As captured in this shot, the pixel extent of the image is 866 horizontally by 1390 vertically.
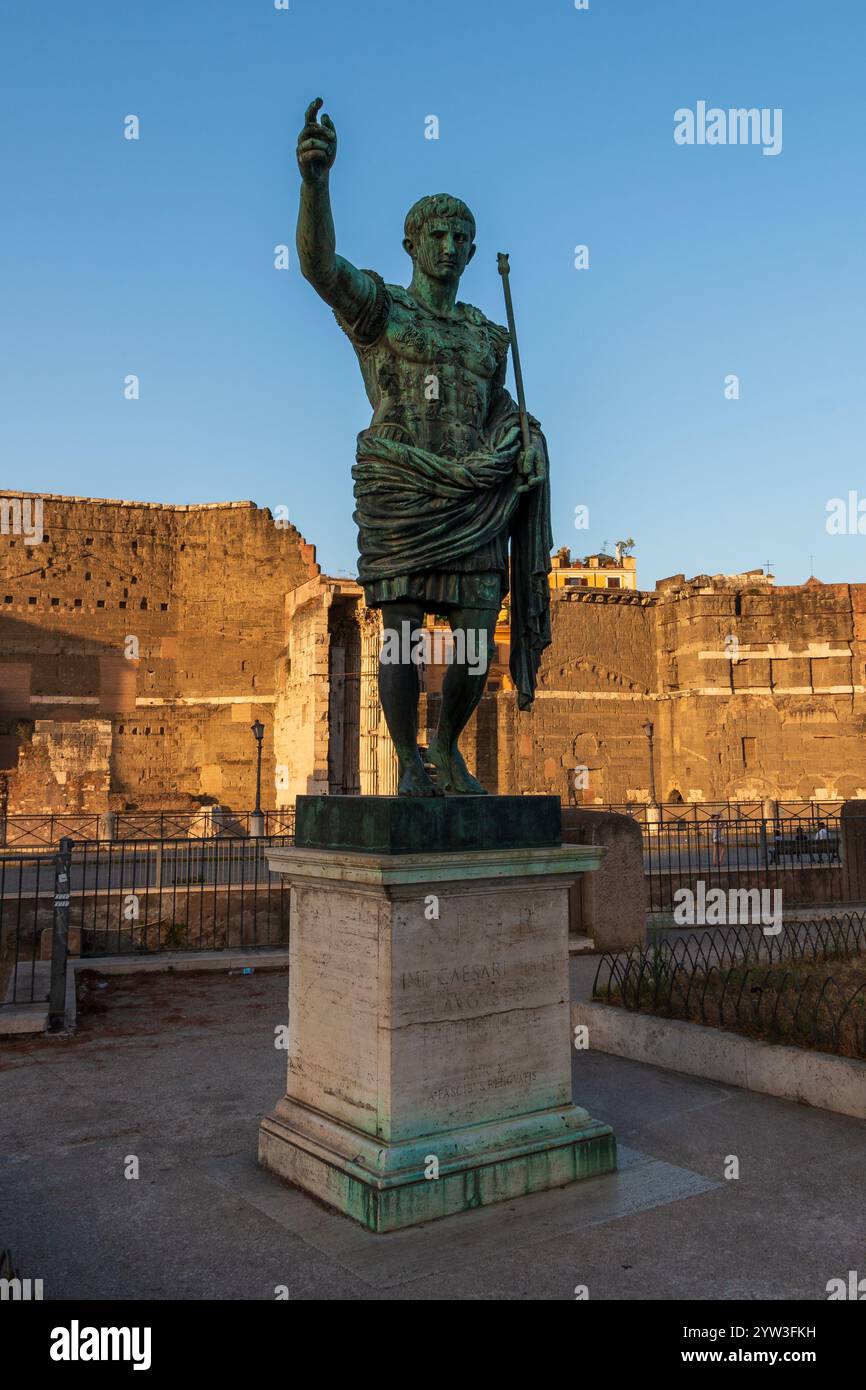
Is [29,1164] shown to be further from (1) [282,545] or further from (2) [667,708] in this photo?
(2) [667,708]

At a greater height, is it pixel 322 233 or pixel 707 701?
pixel 707 701

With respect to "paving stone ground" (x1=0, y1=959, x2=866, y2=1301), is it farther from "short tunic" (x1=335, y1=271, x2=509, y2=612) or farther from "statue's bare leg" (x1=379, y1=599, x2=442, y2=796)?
"short tunic" (x1=335, y1=271, x2=509, y2=612)

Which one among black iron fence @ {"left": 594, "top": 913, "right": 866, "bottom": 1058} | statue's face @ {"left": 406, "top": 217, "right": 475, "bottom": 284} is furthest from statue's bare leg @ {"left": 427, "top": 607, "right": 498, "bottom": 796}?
Answer: black iron fence @ {"left": 594, "top": 913, "right": 866, "bottom": 1058}

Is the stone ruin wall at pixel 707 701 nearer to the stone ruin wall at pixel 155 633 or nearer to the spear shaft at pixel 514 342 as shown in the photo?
the stone ruin wall at pixel 155 633

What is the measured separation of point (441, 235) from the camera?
4434 millimetres

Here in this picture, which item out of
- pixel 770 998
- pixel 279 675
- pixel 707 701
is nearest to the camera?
pixel 770 998

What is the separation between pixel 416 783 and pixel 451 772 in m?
0.41

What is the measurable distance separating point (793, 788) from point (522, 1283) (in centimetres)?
4018

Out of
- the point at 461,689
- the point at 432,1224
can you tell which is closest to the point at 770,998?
the point at 461,689

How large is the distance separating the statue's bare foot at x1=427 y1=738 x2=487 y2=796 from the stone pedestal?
0.55 metres

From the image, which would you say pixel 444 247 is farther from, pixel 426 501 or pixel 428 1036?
pixel 428 1036

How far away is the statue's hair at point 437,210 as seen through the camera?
439 cm

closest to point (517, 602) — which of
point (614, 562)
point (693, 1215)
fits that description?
point (693, 1215)

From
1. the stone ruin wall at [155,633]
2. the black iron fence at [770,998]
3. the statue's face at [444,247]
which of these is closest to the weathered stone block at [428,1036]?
the black iron fence at [770,998]
